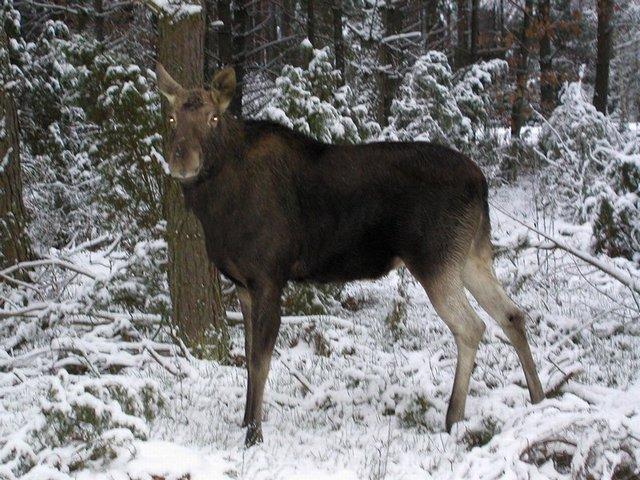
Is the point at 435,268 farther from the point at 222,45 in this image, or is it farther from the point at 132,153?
the point at 222,45

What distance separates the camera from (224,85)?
551cm

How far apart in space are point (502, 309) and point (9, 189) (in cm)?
563

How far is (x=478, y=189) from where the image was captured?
5770 mm

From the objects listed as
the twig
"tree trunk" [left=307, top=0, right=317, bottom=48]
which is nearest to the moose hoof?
the twig

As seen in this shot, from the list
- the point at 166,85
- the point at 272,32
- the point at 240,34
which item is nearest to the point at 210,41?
the point at 240,34

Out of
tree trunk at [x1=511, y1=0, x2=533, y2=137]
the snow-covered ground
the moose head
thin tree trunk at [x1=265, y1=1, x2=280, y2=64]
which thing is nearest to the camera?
the snow-covered ground

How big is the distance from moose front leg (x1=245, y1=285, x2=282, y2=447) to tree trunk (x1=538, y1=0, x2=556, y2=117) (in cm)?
1873

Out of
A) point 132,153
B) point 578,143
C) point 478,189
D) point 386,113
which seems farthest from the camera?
point 386,113

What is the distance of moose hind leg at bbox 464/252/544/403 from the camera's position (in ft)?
18.6

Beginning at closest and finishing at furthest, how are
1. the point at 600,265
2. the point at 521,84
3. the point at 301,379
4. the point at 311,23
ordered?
the point at 301,379 → the point at 600,265 → the point at 311,23 → the point at 521,84

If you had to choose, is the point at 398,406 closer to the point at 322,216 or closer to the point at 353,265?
the point at 353,265

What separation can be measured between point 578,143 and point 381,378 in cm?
678

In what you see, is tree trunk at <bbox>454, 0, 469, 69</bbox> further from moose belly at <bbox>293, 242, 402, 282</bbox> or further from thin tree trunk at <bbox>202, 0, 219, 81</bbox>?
moose belly at <bbox>293, 242, 402, 282</bbox>

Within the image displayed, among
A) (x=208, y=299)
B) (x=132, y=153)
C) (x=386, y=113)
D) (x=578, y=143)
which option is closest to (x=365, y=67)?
(x=386, y=113)
